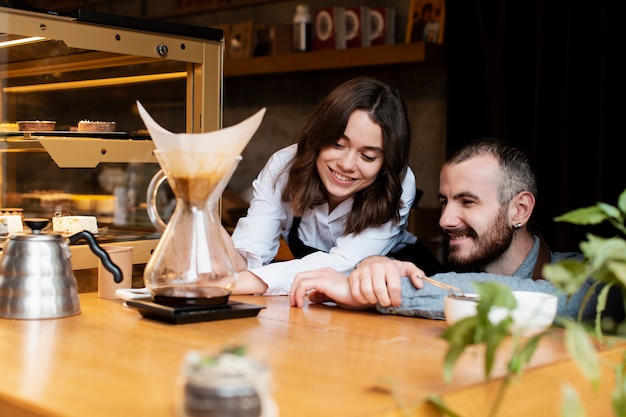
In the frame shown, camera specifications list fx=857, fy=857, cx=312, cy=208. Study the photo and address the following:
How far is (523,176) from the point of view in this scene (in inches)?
85.2

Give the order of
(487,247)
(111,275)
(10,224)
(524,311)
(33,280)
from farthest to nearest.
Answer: (487,247) < (10,224) < (111,275) < (33,280) < (524,311)

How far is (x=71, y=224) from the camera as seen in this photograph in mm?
2031

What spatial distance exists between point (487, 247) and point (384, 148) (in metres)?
0.35

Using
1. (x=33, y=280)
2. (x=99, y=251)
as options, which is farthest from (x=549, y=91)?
(x=33, y=280)

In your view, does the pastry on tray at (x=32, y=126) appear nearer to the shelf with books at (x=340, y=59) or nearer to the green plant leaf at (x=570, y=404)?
the green plant leaf at (x=570, y=404)

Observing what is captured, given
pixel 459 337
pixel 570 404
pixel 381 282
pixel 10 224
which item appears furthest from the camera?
pixel 10 224

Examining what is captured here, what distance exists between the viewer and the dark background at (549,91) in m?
3.16

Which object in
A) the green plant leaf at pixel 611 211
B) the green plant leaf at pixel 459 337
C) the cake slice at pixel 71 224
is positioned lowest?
the green plant leaf at pixel 459 337

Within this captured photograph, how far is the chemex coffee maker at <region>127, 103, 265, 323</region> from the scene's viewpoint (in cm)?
129

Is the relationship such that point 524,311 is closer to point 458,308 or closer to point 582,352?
point 458,308

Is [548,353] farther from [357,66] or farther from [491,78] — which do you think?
[357,66]

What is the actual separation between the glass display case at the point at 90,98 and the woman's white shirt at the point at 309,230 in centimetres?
26

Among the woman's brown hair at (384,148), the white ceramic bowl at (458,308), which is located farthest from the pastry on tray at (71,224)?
the white ceramic bowl at (458,308)

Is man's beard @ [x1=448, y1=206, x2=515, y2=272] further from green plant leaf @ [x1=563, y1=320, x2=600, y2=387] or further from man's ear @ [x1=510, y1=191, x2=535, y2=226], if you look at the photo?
green plant leaf @ [x1=563, y1=320, x2=600, y2=387]
